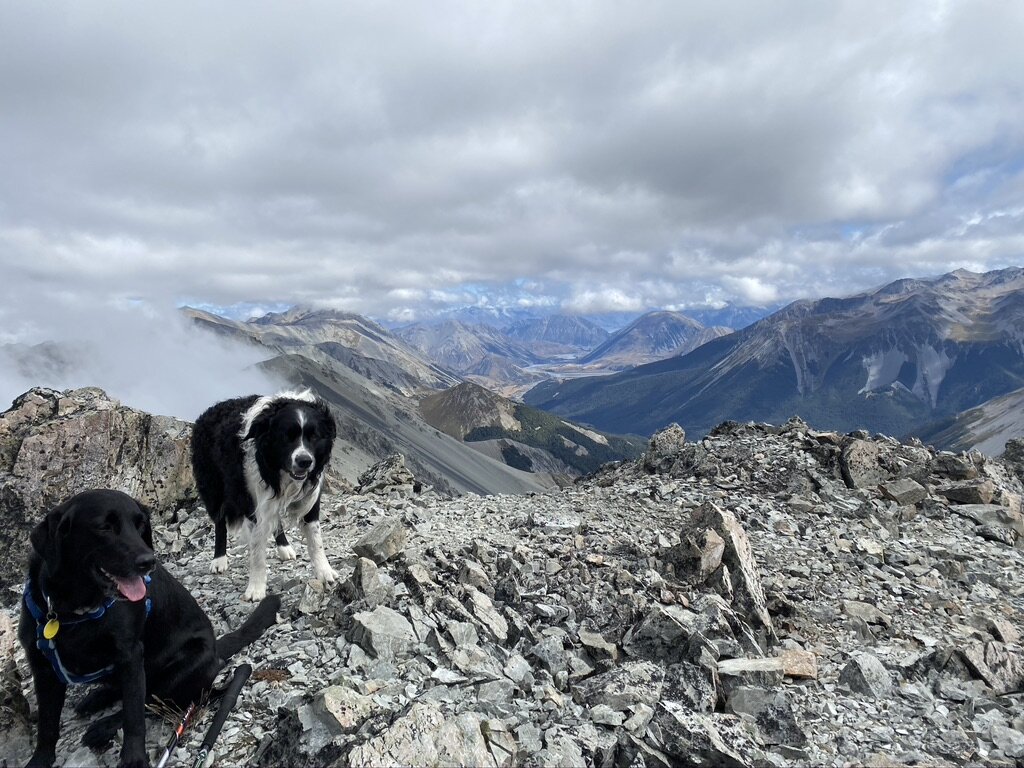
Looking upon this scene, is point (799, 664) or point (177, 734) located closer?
point (177, 734)

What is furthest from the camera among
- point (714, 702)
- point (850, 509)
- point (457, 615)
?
point (850, 509)

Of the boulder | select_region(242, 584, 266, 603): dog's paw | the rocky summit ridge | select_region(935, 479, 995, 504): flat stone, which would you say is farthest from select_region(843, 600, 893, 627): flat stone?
the boulder

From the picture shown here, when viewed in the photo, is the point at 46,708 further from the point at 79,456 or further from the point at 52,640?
the point at 79,456

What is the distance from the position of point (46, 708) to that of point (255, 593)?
3.17m

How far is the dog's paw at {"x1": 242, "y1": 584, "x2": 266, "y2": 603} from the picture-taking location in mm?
8016

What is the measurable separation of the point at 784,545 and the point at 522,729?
345 inches

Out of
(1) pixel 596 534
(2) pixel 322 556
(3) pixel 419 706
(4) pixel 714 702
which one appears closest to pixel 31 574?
(3) pixel 419 706

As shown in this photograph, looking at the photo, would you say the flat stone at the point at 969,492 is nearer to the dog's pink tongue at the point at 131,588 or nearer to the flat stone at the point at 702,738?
the flat stone at the point at 702,738

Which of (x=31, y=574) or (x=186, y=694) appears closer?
(x=31, y=574)

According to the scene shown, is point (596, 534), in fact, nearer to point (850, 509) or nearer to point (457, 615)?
point (457, 615)

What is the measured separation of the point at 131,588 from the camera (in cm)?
474

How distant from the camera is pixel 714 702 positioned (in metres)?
6.46

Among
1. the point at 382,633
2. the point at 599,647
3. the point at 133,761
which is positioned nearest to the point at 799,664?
the point at 599,647

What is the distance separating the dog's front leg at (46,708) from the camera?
4848 millimetres
